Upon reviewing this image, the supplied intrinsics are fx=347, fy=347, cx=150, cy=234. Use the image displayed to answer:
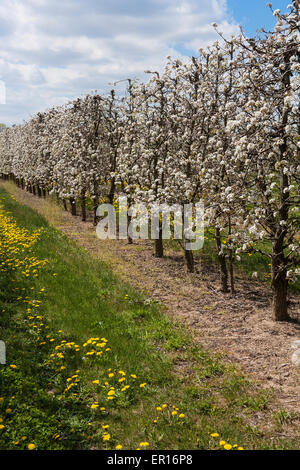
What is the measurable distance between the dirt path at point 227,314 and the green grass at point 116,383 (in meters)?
0.48

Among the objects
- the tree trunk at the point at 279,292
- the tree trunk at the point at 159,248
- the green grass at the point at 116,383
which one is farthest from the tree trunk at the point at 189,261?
the tree trunk at the point at 279,292

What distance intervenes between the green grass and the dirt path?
1.57ft

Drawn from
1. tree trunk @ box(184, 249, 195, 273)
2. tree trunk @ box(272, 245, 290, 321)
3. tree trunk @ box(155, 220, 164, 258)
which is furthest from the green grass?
tree trunk @ box(155, 220, 164, 258)

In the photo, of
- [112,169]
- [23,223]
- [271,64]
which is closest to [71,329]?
[271,64]

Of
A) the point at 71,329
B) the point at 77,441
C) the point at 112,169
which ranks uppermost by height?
the point at 112,169

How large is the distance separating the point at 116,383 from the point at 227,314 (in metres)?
4.41

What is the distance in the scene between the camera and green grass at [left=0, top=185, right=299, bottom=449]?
16.3 feet

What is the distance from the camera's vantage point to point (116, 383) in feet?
20.6

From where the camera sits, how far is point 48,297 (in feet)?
31.3

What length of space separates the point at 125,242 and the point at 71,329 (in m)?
11.0

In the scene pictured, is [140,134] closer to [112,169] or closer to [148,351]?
[112,169]

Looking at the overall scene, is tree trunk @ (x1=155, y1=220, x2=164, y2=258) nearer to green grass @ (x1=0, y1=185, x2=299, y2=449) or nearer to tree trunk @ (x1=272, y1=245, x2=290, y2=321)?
green grass @ (x1=0, y1=185, x2=299, y2=449)

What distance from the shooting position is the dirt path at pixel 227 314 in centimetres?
666

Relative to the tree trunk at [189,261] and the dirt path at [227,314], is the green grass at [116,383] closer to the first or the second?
the dirt path at [227,314]
